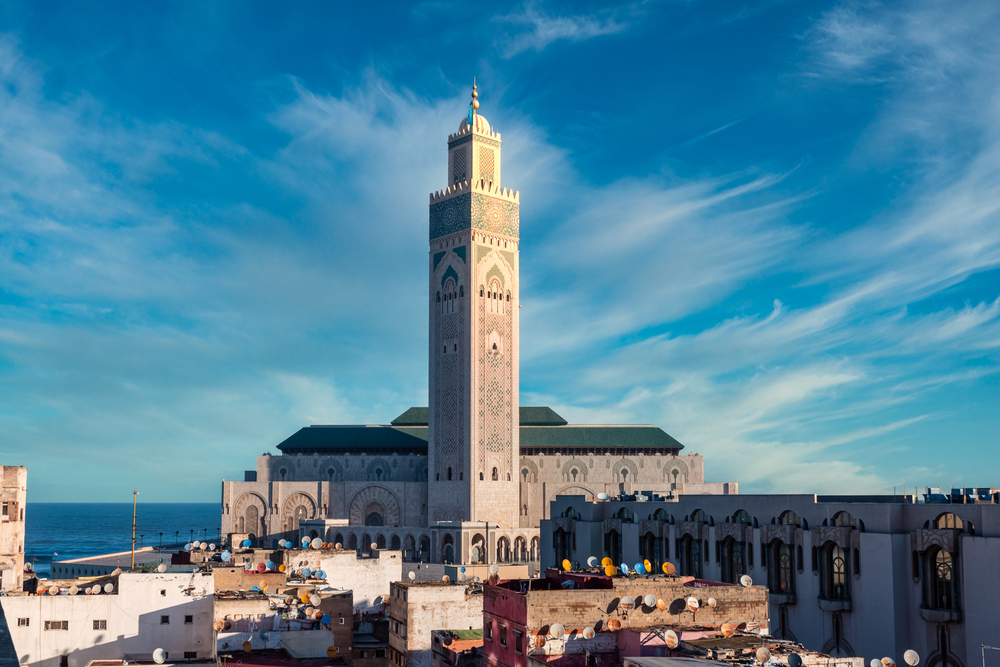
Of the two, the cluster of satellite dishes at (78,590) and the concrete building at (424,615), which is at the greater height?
the cluster of satellite dishes at (78,590)

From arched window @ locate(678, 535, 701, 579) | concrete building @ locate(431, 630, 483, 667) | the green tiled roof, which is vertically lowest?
concrete building @ locate(431, 630, 483, 667)

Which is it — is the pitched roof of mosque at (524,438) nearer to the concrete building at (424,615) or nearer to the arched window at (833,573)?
the arched window at (833,573)

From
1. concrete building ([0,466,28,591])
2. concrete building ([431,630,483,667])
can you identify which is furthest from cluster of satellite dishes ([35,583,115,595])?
concrete building ([0,466,28,591])

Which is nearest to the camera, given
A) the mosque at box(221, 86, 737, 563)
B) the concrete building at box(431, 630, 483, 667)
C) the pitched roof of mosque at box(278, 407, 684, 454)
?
the concrete building at box(431, 630, 483, 667)

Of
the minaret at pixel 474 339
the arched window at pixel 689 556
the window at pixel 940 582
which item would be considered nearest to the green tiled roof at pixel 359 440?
the minaret at pixel 474 339

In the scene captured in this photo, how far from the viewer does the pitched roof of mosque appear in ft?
405

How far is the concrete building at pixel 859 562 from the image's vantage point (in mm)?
45281

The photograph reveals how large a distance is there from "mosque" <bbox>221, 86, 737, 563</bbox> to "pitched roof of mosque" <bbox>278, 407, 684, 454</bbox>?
0.30 m

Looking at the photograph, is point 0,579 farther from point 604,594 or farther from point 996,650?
point 996,650

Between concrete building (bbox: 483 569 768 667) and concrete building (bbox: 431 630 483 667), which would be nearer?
concrete building (bbox: 483 569 768 667)

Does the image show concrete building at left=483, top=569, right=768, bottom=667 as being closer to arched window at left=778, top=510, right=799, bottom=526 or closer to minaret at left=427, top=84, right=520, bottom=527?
arched window at left=778, top=510, right=799, bottom=526

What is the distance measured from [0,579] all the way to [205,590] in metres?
12.0

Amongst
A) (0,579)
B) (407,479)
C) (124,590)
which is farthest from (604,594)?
(407,479)

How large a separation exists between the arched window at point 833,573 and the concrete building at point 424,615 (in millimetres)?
17397
